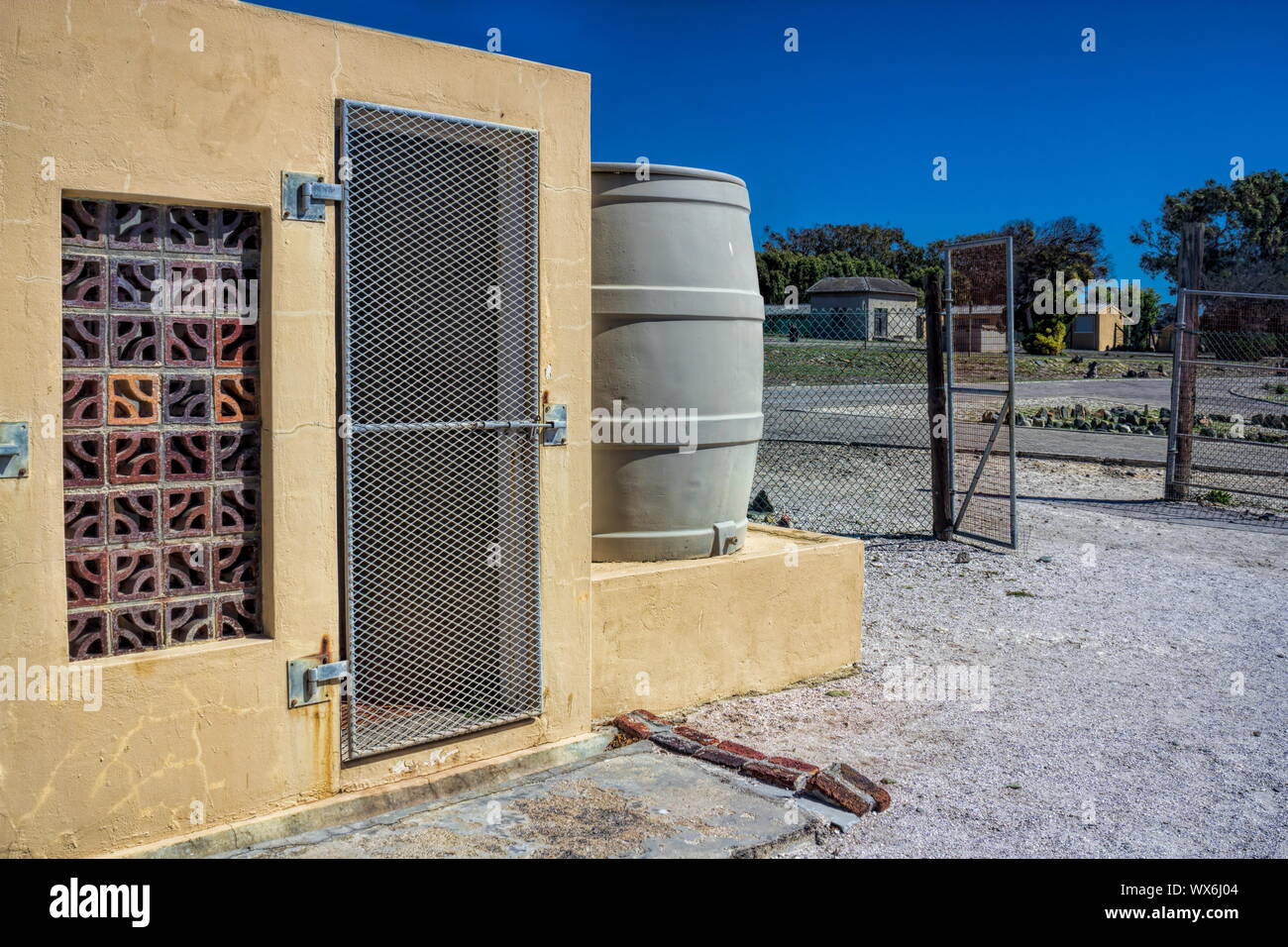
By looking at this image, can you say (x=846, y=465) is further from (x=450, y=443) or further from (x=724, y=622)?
(x=450, y=443)

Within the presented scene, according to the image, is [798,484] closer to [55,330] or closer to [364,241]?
[364,241]

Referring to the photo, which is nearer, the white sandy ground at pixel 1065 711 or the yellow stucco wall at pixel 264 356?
the yellow stucco wall at pixel 264 356

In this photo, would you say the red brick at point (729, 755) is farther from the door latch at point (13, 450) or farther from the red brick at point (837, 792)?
the door latch at point (13, 450)

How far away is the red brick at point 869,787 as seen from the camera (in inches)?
172

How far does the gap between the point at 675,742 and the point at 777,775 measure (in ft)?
1.80

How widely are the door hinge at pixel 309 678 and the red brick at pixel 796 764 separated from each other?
1.73m

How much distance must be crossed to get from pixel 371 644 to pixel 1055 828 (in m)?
2.62

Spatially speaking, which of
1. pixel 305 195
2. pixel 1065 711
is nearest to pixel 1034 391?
pixel 1065 711

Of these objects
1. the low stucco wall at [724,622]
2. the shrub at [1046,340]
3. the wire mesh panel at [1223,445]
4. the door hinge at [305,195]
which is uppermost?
the shrub at [1046,340]

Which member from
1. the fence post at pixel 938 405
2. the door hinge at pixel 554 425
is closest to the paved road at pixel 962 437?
the fence post at pixel 938 405

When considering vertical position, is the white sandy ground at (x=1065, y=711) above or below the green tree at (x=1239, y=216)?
below
